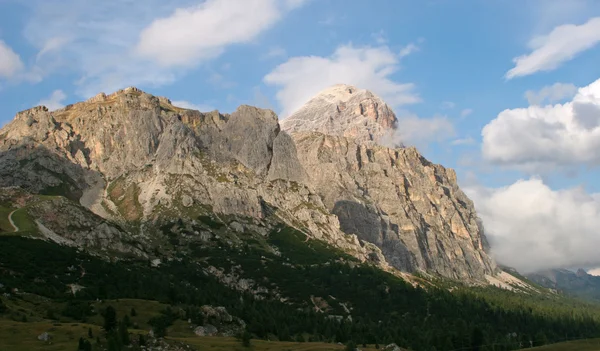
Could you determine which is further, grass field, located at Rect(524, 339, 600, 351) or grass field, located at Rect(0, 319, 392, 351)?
grass field, located at Rect(524, 339, 600, 351)

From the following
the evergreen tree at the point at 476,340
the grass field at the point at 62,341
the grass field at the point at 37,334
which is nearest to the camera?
the grass field at the point at 37,334

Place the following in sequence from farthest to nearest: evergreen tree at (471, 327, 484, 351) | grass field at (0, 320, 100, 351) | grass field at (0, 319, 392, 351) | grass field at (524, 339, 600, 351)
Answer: evergreen tree at (471, 327, 484, 351) < grass field at (524, 339, 600, 351) < grass field at (0, 319, 392, 351) < grass field at (0, 320, 100, 351)

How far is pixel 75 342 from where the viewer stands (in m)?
99.2

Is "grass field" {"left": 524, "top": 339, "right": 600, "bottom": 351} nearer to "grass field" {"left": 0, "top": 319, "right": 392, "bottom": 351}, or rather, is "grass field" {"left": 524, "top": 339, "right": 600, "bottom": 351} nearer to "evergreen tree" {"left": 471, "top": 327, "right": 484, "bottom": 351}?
"evergreen tree" {"left": 471, "top": 327, "right": 484, "bottom": 351}

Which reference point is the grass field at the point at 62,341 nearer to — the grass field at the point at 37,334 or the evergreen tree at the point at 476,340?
the grass field at the point at 37,334

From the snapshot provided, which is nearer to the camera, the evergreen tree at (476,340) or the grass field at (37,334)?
the grass field at (37,334)

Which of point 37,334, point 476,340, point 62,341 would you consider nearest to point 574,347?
point 476,340

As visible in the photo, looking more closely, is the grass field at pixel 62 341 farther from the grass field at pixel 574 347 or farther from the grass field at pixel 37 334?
→ the grass field at pixel 574 347

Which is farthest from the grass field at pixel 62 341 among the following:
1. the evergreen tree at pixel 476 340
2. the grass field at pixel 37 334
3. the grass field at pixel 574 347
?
the evergreen tree at pixel 476 340

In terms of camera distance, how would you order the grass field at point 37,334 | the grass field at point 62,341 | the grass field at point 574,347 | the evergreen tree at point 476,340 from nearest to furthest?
1. the grass field at point 37,334
2. the grass field at point 62,341
3. the grass field at point 574,347
4. the evergreen tree at point 476,340

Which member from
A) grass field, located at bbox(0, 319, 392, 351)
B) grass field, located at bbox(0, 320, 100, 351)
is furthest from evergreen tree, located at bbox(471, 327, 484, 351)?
grass field, located at bbox(0, 320, 100, 351)

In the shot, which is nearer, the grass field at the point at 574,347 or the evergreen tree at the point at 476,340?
the grass field at the point at 574,347

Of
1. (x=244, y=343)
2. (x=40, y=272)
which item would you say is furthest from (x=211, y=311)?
(x=40, y=272)

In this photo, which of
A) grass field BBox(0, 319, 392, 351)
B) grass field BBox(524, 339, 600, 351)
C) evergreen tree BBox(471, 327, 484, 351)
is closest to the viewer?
grass field BBox(0, 319, 392, 351)
